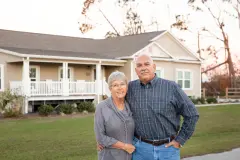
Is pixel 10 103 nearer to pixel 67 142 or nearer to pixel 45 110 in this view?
pixel 45 110

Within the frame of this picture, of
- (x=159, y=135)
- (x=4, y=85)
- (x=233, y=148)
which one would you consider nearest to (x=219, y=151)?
(x=233, y=148)

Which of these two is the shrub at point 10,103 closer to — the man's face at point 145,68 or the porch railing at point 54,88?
the porch railing at point 54,88

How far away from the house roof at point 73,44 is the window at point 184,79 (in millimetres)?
3955

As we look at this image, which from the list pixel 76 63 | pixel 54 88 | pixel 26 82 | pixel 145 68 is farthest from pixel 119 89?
pixel 76 63

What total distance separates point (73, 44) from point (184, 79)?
31.3ft

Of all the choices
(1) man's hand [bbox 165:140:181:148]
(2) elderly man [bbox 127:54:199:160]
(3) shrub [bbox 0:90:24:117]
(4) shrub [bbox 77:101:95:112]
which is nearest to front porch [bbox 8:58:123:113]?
(3) shrub [bbox 0:90:24:117]

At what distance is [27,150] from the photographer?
33.9ft

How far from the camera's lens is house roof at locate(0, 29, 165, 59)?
89.8 ft

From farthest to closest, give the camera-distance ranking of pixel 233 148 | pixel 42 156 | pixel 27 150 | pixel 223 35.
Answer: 1. pixel 223 35
2. pixel 233 148
3. pixel 27 150
4. pixel 42 156

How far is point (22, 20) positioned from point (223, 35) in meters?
26.5

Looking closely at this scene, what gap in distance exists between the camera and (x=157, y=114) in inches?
172

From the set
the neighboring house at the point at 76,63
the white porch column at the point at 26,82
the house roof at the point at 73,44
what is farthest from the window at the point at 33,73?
the white porch column at the point at 26,82

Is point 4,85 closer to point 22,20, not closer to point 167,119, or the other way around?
point 22,20

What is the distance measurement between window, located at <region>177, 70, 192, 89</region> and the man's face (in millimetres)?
28997
